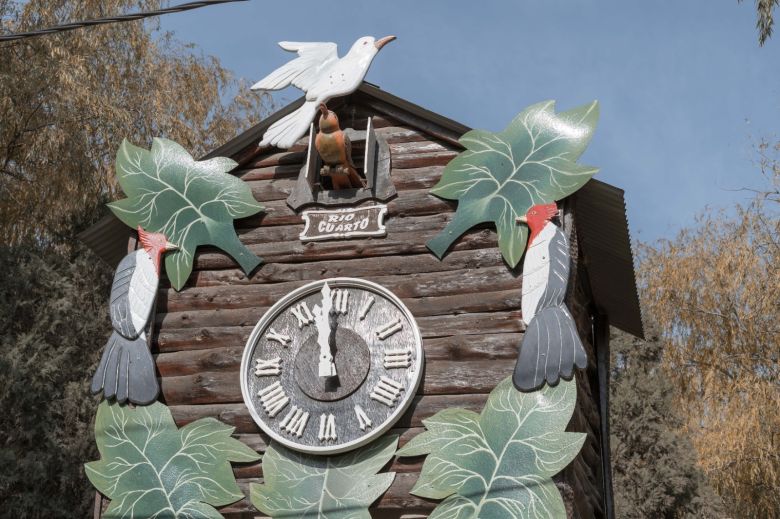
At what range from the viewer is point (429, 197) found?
8.37 meters

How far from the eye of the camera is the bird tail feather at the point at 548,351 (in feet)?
24.1

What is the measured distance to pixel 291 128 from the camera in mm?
8781

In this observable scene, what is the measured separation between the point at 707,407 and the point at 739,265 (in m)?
1.90

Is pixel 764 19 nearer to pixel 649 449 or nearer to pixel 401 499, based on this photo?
pixel 401 499

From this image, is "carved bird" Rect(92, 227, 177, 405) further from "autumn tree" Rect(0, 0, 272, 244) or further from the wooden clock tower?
"autumn tree" Rect(0, 0, 272, 244)

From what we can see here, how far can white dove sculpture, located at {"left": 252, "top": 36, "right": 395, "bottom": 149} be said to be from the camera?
28.7ft

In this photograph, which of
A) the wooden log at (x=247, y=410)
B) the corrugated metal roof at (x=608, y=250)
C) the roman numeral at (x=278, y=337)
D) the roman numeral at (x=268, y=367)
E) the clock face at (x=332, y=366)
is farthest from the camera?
the corrugated metal roof at (x=608, y=250)

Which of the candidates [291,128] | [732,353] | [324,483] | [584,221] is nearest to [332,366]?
[324,483]

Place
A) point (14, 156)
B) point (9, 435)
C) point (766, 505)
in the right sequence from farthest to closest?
1. point (9, 435)
2. point (14, 156)
3. point (766, 505)

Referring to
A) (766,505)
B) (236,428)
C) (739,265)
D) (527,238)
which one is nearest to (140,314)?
(236,428)

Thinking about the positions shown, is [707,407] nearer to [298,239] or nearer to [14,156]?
[298,239]

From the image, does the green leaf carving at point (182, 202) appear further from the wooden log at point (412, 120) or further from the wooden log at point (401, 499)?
the wooden log at point (401, 499)

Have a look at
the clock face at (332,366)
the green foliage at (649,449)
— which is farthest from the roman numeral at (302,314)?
the green foliage at (649,449)

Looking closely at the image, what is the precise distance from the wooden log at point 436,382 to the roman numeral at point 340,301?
2.68 ft
